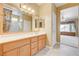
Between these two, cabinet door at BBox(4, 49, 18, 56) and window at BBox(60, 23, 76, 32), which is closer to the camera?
cabinet door at BBox(4, 49, 18, 56)

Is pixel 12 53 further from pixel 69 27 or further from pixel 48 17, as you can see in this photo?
pixel 69 27

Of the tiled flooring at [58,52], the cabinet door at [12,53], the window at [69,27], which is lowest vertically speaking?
the tiled flooring at [58,52]

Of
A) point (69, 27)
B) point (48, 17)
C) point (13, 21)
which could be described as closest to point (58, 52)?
point (48, 17)

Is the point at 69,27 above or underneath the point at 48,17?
underneath

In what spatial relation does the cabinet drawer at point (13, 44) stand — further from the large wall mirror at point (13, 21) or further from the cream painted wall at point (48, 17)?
the cream painted wall at point (48, 17)

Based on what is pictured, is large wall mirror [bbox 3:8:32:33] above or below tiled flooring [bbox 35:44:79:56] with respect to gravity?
above

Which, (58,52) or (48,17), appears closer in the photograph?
(58,52)

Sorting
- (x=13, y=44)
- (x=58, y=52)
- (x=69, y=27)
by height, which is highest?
(x=69, y=27)

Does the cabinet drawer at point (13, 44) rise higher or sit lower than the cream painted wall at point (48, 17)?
lower

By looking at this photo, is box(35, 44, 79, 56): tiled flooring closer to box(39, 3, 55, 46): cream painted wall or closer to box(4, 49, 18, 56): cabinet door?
box(39, 3, 55, 46): cream painted wall

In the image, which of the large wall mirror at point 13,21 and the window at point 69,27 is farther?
the window at point 69,27

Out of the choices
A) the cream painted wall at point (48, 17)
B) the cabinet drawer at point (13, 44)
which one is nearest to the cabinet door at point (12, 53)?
the cabinet drawer at point (13, 44)

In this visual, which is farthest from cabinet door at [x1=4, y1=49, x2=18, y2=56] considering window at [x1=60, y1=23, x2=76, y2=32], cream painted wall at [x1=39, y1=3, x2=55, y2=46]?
window at [x1=60, y1=23, x2=76, y2=32]

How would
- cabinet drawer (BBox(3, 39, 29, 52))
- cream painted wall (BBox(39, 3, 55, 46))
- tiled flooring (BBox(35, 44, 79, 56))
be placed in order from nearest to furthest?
1. cabinet drawer (BBox(3, 39, 29, 52))
2. tiled flooring (BBox(35, 44, 79, 56))
3. cream painted wall (BBox(39, 3, 55, 46))
